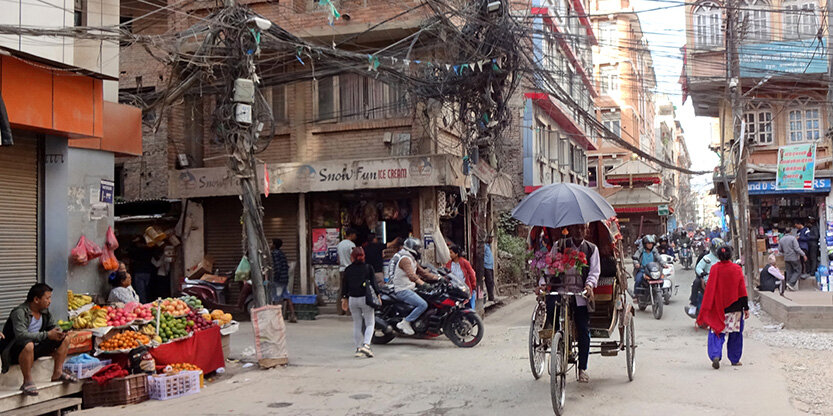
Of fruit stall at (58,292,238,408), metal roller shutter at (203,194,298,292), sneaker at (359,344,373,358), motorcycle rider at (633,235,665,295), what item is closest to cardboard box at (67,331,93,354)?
fruit stall at (58,292,238,408)

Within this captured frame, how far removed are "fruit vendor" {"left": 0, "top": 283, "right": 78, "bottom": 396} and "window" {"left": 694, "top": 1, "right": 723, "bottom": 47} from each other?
25581 millimetres

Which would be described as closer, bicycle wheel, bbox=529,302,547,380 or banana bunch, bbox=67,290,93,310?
bicycle wheel, bbox=529,302,547,380

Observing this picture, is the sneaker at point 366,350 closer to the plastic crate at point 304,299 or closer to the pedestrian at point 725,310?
the pedestrian at point 725,310

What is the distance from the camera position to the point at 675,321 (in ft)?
44.8

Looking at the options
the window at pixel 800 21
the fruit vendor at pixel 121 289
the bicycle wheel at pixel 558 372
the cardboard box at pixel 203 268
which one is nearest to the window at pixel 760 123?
the window at pixel 800 21

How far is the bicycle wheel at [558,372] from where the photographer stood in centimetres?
607

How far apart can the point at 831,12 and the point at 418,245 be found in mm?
11567

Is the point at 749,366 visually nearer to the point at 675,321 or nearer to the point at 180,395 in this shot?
the point at 675,321

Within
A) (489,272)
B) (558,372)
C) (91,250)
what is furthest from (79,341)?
(489,272)

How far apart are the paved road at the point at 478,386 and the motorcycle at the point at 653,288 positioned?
2625mm

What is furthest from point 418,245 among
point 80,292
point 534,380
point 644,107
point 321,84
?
point 644,107

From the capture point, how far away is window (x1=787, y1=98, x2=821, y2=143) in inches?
1007

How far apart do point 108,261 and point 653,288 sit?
10.6 meters

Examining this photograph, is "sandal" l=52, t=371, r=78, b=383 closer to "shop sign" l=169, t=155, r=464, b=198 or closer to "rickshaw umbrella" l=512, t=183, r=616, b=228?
"rickshaw umbrella" l=512, t=183, r=616, b=228
